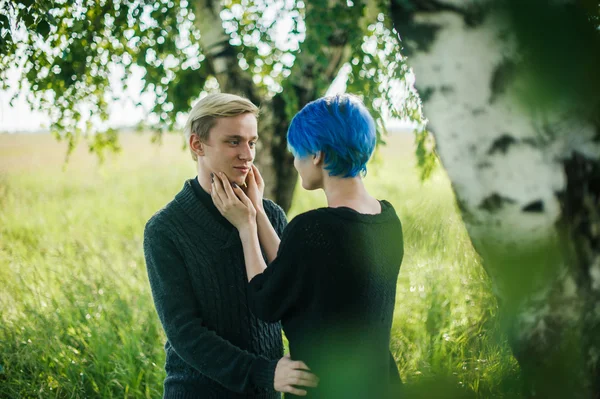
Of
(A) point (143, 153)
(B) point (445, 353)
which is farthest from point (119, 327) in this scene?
(A) point (143, 153)

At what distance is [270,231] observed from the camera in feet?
6.20

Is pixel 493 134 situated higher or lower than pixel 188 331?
higher

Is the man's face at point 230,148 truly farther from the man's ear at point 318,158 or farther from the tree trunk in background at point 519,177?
the tree trunk in background at point 519,177

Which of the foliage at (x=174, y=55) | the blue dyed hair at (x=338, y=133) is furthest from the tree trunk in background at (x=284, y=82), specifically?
the blue dyed hair at (x=338, y=133)

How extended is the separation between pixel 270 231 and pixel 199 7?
2636mm

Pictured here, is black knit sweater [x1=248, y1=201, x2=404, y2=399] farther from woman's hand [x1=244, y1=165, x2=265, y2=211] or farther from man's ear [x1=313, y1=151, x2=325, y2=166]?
woman's hand [x1=244, y1=165, x2=265, y2=211]

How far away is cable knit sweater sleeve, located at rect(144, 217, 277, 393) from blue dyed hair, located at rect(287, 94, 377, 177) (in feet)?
2.02

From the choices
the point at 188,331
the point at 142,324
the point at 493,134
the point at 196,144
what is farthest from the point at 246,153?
the point at 142,324

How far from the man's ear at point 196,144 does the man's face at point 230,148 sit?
2 cm

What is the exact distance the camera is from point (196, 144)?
2.00 m

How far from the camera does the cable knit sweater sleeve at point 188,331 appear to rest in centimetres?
172

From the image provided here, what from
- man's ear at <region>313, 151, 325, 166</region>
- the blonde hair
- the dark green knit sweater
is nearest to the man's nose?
the blonde hair

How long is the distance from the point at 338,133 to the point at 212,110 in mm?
613

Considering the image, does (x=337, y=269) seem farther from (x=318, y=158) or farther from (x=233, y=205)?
(x=233, y=205)
